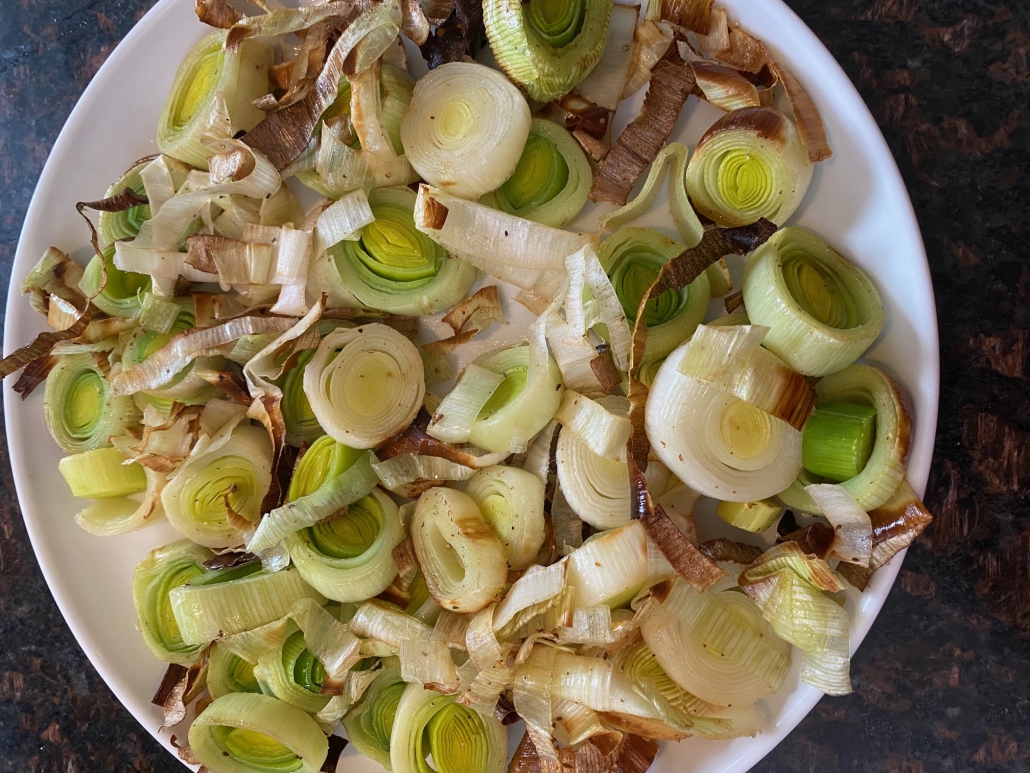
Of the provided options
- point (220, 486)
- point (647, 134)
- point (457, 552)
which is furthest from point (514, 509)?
point (647, 134)

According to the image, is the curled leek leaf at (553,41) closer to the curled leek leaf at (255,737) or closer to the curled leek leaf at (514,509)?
the curled leek leaf at (514,509)

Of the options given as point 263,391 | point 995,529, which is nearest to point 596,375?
point 263,391

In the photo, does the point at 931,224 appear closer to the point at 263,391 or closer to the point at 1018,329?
the point at 1018,329

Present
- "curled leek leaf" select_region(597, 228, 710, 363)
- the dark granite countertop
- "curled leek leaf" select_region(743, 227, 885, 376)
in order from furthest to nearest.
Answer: the dark granite countertop < "curled leek leaf" select_region(597, 228, 710, 363) < "curled leek leaf" select_region(743, 227, 885, 376)

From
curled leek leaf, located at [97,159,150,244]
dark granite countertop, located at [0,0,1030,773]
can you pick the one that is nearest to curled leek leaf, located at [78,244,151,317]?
curled leek leaf, located at [97,159,150,244]

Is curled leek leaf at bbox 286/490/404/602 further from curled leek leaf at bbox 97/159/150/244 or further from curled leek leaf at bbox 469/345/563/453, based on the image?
curled leek leaf at bbox 97/159/150/244

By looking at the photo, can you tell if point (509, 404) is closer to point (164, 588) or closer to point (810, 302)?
point (810, 302)
